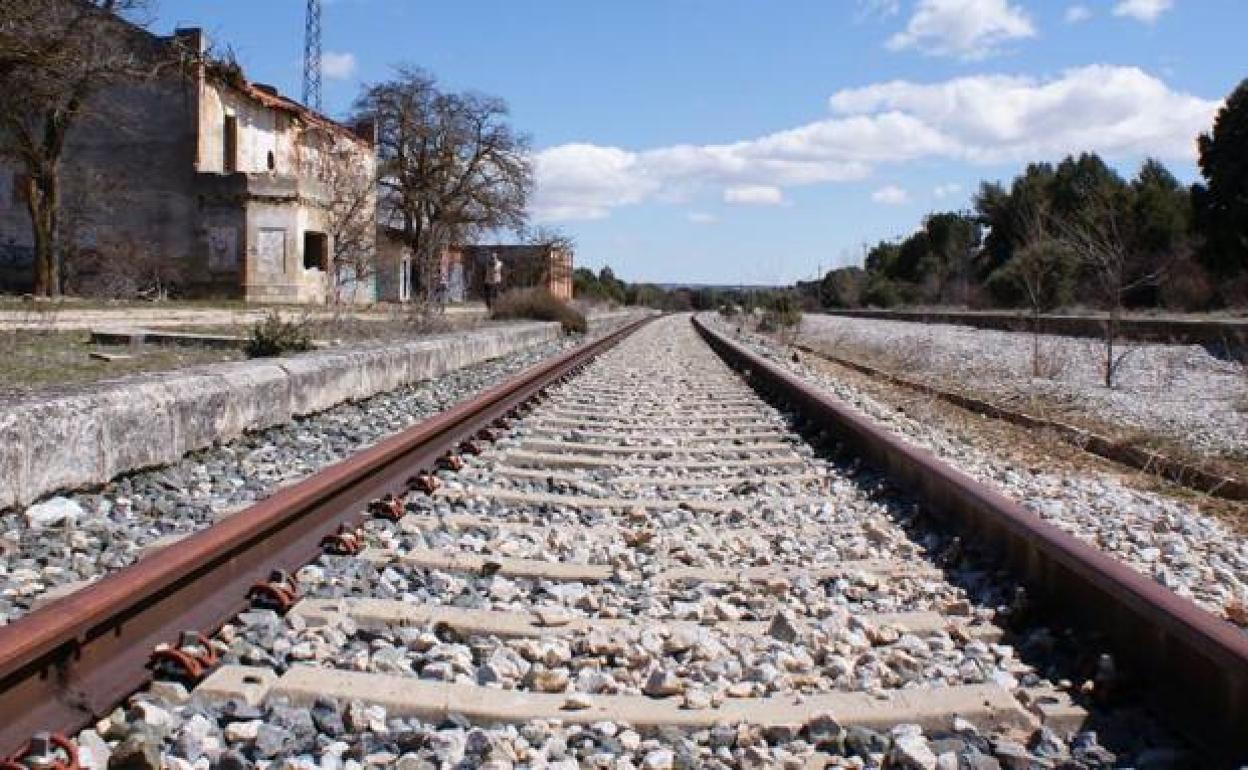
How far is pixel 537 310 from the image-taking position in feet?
99.3

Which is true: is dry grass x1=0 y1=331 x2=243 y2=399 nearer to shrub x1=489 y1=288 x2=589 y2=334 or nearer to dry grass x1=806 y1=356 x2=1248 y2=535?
dry grass x1=806 y1=356 x2=1248 y2=535

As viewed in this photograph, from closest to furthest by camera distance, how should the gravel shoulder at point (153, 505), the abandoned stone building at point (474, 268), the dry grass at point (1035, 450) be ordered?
the gravel shoulder at point (153, 505), the dry grass at point (1035, 450), the abandoned stone building at point (474, 268)

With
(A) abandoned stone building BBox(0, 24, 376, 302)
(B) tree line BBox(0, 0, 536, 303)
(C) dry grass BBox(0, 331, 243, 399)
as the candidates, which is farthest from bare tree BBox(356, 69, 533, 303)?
(C) dry grass BBox(0, 331, 243, 399)

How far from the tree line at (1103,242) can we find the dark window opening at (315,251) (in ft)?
69.3

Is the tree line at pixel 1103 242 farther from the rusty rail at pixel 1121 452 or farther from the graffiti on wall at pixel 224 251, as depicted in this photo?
the graffiti on wall at pixel 224 251

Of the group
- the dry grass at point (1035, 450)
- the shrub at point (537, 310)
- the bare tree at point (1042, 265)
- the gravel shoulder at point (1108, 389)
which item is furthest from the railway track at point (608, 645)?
the shrub at point (537, 310)

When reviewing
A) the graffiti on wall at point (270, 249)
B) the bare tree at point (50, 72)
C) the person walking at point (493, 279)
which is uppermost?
the bare tree at point (50, 72)

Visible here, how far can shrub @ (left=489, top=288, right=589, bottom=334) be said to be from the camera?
30.1 meters

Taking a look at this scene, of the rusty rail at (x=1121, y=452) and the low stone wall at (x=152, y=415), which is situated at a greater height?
the low stone wall at (x=152, y=415)

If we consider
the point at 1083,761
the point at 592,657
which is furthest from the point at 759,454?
the point at 1083,761

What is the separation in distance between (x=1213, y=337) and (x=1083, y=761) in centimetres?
2293

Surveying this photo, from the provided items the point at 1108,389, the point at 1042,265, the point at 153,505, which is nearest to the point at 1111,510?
the point at 153,505

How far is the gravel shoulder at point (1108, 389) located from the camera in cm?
996

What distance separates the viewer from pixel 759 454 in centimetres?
796
